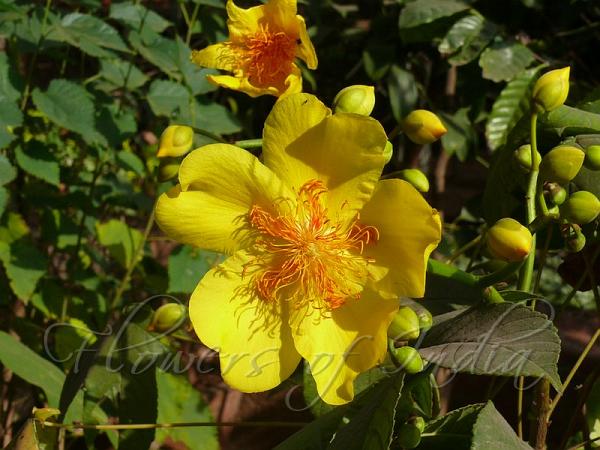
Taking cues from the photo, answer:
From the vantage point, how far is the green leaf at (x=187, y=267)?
4.51 ft

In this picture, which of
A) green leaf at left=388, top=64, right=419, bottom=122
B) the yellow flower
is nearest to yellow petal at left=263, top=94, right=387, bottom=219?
the yellow flower

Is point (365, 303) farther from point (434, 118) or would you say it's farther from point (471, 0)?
point (471, 0)

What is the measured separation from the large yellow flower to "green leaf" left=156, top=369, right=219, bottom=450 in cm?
64

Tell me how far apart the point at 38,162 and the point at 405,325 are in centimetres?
95

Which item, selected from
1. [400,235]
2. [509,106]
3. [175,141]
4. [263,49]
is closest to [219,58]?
[263,49]

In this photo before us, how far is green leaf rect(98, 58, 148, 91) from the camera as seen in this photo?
Answer: 143cm

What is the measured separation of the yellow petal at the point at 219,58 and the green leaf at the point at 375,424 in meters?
0.52

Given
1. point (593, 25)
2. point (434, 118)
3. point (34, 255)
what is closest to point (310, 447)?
point (434, 118)

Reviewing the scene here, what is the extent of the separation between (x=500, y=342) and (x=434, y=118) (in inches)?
10.9

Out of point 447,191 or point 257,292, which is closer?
point 257,292

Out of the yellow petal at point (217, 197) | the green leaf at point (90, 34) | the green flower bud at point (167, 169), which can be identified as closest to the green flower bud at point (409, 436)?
the yellow petal at point (217, 197)

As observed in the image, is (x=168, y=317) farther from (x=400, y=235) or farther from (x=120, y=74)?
(x=120, y=74)

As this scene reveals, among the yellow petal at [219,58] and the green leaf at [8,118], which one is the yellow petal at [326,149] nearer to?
the yellow petal at [219,58]

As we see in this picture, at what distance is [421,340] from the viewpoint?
69 centimetres
